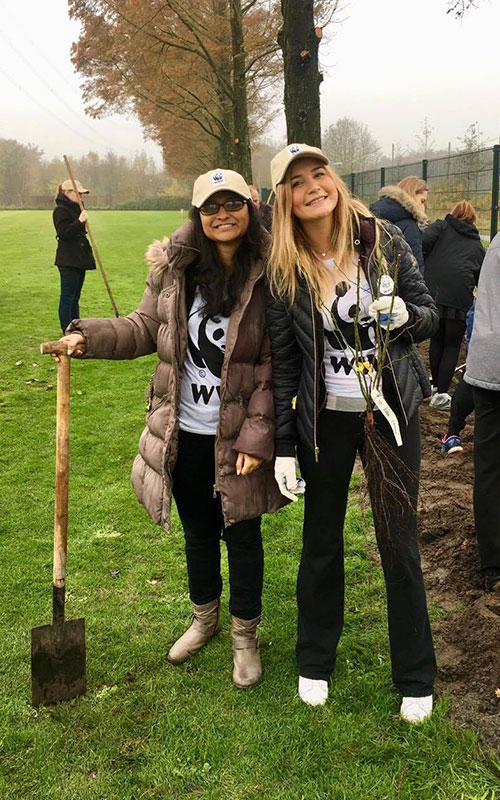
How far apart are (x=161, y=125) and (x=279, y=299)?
72.3ft

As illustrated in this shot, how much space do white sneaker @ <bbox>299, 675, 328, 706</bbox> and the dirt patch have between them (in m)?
0.49

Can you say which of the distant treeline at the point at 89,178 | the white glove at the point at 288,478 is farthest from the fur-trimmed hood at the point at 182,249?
the distant treeline at the point at 89,178

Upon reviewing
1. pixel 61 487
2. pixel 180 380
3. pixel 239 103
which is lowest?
pixel 61 487

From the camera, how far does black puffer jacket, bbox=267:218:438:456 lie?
7.68ft

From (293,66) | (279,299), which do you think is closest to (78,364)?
(293,66)

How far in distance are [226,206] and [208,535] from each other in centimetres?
144

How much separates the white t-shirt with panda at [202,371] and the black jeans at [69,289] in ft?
22.1

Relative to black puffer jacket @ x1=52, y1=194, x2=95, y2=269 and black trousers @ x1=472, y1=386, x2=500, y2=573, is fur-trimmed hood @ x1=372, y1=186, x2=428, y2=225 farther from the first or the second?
black puffer jacket @ x1=52, y1=194, x2=95, y2=269

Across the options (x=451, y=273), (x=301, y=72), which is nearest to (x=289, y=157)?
(x=301, y=72)

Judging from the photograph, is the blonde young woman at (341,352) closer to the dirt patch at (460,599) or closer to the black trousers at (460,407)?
the dirt patch at (460,599)

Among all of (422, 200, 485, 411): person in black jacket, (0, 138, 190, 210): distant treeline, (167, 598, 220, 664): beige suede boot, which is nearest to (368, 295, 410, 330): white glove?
(167, 598, 220, 664): beige suede boot

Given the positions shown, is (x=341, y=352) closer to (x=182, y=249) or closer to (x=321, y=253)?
(x=321, y=253)

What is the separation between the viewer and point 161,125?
22188mm

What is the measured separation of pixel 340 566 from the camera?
274 centimetres
